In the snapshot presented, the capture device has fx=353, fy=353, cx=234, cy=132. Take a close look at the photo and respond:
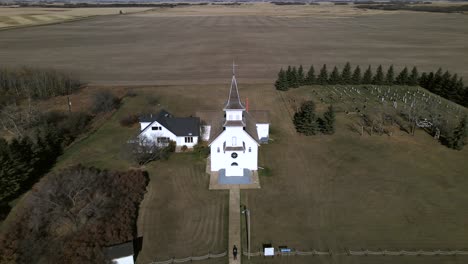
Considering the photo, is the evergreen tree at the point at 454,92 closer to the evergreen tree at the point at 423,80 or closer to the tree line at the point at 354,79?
the tree line at the point at 354,79

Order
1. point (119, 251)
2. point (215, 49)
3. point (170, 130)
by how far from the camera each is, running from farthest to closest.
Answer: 1. point (215, 49)
2. point (170, 130)
3. point (119, 251)

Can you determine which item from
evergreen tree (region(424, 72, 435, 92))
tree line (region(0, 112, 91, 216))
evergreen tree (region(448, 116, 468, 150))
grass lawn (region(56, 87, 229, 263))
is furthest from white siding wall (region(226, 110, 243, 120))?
evergreen tree (region(424, 72, 435, 92))

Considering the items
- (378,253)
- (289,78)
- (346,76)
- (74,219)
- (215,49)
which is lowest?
(378,253)

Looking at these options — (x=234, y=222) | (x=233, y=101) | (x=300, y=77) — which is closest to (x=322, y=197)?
(x=234, y=222)

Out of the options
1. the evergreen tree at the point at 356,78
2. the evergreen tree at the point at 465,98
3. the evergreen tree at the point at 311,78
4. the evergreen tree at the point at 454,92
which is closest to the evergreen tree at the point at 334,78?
the evergreen tree at the point at 356,78

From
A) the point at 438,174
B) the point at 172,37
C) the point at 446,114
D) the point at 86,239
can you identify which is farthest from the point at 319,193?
the point at 172,37

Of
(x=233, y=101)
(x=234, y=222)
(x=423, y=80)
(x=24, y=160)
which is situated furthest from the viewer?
(x=423, y=80)

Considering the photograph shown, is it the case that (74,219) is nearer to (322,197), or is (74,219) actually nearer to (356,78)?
(322,197)

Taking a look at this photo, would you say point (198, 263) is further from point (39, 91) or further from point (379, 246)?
point (39, 91)
